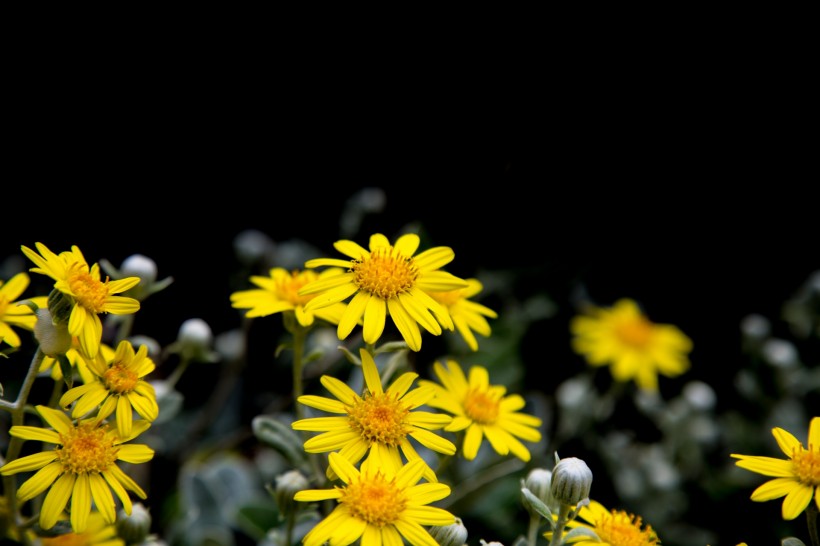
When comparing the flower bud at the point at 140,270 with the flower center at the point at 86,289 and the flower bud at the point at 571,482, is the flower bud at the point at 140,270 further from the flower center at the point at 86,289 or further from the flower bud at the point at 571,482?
the flower bud at the point at 571,482

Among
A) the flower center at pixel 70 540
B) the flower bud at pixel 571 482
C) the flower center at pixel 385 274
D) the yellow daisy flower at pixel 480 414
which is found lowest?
the flower center at pixel 70 540

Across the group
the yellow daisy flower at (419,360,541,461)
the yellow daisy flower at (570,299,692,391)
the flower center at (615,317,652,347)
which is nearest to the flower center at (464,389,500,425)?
the yellow daisy flower at (419,360,541,461)

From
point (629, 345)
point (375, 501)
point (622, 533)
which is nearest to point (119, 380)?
point (375, 501)

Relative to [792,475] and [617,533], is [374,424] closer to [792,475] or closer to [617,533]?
[617,533]

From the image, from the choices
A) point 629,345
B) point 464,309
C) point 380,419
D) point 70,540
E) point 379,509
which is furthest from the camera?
point 629,345

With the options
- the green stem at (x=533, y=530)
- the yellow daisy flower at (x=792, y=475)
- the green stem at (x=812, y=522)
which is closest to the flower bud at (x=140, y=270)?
the green stem at (x=533, y=530)

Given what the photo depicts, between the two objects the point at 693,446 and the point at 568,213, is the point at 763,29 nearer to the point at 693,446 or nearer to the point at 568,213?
the point at 568,213

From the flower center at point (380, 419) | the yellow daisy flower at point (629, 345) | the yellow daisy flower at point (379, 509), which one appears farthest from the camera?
the yellow daisy flower at point (629, 345)

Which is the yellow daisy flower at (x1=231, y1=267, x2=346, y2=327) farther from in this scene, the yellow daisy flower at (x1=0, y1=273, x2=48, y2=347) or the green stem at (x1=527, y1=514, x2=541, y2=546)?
the green stem at (x1=527, y1=514, x2=541, y2=546)
